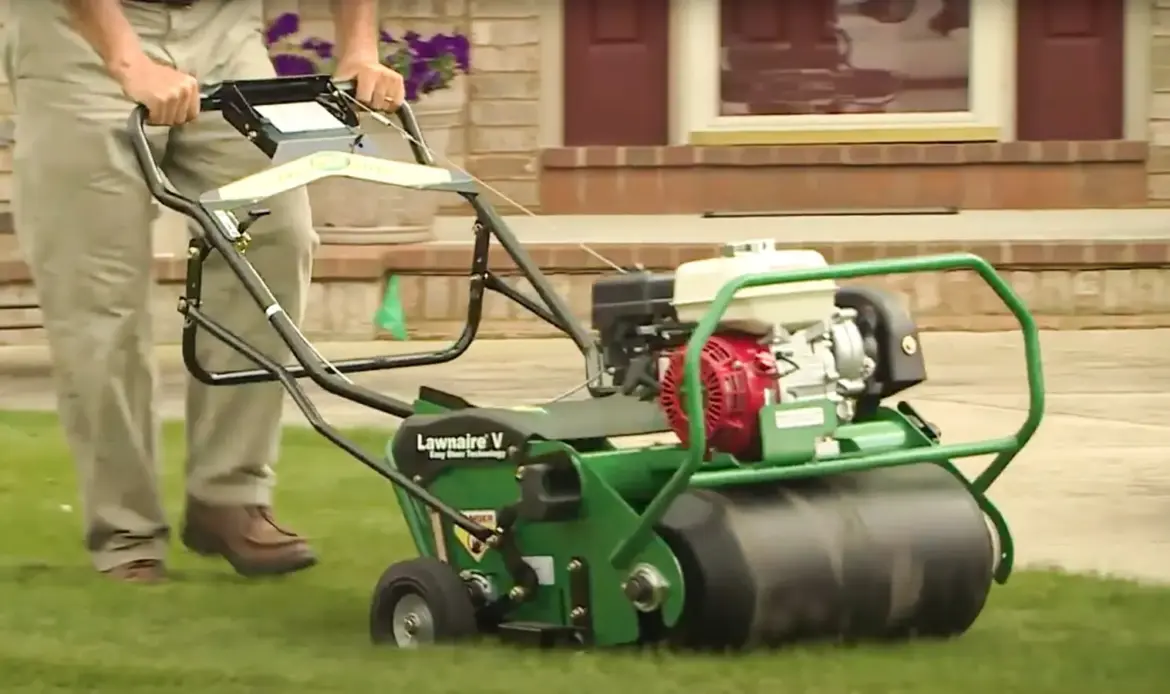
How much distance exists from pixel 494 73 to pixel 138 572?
613 centimetres

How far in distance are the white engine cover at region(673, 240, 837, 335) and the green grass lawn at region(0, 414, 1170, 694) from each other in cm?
43

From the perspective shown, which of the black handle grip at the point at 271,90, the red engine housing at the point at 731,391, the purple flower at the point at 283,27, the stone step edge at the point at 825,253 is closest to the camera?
the red engine housing at the point at 731,391

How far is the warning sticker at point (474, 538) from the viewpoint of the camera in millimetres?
3428

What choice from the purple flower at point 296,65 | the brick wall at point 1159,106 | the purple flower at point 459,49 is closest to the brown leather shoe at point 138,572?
the purple flower at point 296,65

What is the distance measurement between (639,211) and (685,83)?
0.61 metres

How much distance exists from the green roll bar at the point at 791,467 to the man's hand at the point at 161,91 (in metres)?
0.93

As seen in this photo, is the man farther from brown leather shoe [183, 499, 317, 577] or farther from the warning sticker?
the warning sticker

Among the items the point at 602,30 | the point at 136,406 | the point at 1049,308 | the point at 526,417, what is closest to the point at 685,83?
the point at 602,30

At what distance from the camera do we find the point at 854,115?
33.2 ft

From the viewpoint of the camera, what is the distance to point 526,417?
133 inches

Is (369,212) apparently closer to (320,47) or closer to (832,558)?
(320,47)

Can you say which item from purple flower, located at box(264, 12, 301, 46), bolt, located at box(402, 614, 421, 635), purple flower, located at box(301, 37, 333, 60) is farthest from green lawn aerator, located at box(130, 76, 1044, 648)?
purple flower, located at box(264, 12, 301, 46)

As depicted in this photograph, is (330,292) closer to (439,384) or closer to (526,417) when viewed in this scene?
(439,384)

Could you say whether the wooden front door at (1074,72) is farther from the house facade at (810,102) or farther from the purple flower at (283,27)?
the purple flower at (283,27)
